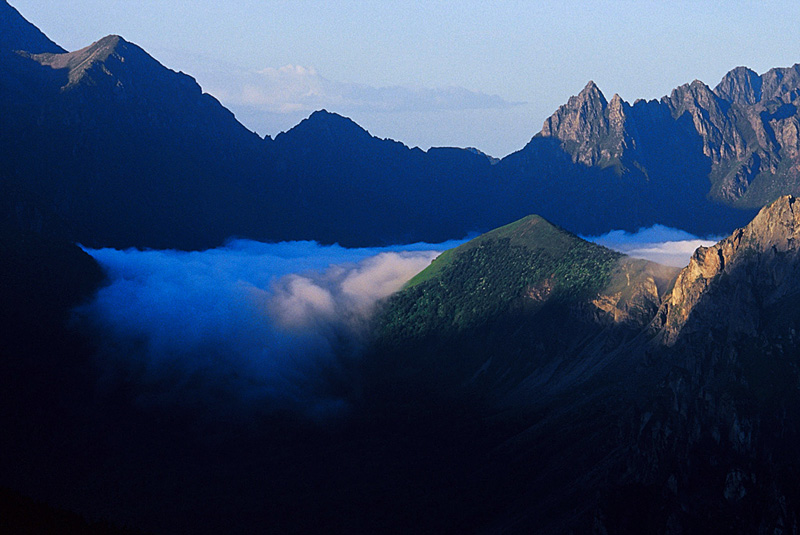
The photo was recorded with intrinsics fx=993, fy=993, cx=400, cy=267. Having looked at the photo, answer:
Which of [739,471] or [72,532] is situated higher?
[72,532]

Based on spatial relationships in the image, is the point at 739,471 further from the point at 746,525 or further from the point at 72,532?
the point at 72,532

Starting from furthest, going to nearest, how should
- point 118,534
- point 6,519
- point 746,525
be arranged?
point 746,525 < point 118,534 < point 6,519

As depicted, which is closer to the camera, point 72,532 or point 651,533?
point 72,532

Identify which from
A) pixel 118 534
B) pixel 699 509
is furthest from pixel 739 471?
pixel 118 534

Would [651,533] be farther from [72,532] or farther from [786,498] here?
[72,532]

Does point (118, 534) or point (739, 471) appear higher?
point (118, 534)

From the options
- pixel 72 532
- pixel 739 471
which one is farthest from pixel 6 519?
pixel 739 471

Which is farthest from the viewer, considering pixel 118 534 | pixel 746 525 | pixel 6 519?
pixel 746 525

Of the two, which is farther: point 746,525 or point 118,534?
point 746,525

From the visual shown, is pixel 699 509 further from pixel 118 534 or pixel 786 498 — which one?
pixel 118 534
